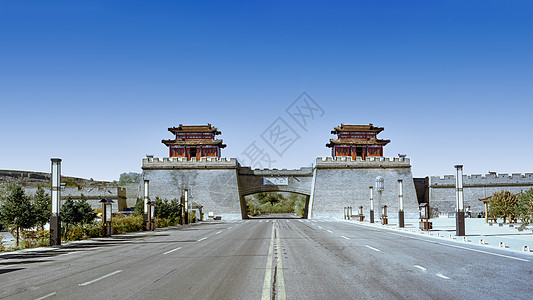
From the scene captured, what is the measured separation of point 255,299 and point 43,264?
8.36 metres

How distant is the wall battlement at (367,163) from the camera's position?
69062mm

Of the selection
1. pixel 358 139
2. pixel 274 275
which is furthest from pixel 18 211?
pixel 358 139

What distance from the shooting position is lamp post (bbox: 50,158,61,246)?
1936cm

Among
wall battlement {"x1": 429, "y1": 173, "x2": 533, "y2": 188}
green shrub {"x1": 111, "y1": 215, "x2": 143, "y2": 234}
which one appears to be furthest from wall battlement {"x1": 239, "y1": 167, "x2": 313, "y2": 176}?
green shrub {"x1": 111, "y1": 215, "x2": 143, "y2": 234}

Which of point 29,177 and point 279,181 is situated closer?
point 279,181

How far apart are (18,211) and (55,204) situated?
8.96 feet

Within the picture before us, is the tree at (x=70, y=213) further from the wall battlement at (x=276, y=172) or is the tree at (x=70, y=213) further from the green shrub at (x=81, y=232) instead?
the wall battlement at (x=276, y=172)

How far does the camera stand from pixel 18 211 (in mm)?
21094

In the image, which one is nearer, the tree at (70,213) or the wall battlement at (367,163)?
the tree at (70,213)

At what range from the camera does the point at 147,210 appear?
107ft

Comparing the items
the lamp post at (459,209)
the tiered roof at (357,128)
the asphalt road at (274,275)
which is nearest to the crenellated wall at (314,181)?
the tiered roof at (357,128)

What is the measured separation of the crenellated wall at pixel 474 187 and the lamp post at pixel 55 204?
59039 millimetres

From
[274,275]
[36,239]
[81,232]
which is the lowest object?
[81,232]

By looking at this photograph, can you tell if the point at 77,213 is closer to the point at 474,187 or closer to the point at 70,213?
the point at 70,213
